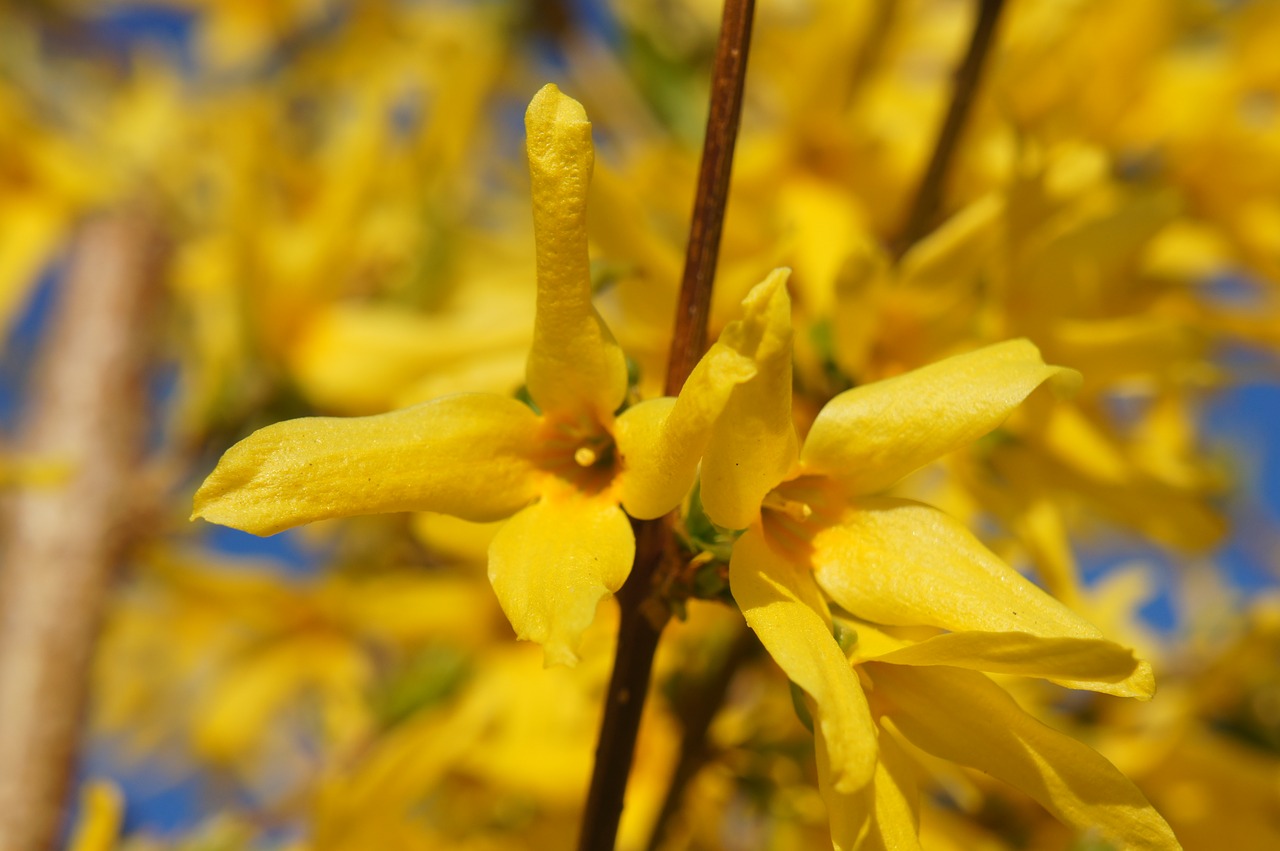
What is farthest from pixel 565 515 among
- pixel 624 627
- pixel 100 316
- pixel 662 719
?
pixel 100 316

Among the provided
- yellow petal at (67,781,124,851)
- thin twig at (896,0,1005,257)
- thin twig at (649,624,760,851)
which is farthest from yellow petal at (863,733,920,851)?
thin twig at (896,0,1005,257)

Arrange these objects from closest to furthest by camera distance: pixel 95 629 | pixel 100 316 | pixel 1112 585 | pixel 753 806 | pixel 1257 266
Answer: pixel 753 806, pixel 1257 266, pixel 1112 585, pixel 95 629, pixel 100 316

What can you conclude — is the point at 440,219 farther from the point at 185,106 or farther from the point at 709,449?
the point at 709,449

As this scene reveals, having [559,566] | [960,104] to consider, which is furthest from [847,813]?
[960,104]

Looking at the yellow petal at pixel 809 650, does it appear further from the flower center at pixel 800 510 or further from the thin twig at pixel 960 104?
the thin twig at pixel 960 104

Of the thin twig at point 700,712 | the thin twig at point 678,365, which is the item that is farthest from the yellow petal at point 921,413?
the thin twig at point 700,712

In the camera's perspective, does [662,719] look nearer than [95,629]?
Yes
